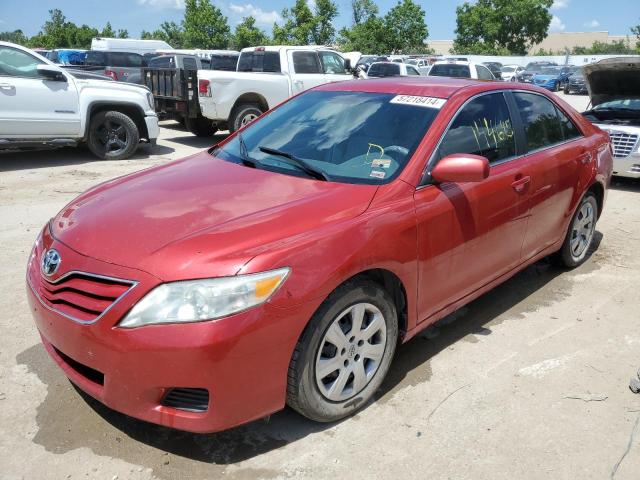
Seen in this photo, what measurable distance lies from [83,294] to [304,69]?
1072 cm

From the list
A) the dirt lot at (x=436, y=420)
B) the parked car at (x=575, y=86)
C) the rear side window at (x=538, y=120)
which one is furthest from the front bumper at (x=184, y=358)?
the parked car at (x=575, y=86)

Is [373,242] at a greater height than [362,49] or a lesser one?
lesser

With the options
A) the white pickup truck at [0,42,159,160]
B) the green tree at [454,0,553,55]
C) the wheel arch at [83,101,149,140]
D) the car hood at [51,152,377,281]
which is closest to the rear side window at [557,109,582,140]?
the car hood at [51,152,377,281]

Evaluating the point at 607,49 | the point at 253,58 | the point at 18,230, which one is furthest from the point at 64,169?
the point at 607,49

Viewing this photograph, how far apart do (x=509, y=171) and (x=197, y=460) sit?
2.56 meters

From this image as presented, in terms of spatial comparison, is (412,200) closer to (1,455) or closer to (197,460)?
(197,460)

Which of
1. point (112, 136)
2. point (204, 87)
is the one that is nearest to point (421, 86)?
point (112, 136)

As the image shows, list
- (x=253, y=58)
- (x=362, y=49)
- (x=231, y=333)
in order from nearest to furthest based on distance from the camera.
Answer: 1. (x=231, y=333)
2. (x=253, y=58)
3. (x=362, y=49)

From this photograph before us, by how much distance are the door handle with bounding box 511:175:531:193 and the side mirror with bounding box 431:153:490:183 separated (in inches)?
30.3

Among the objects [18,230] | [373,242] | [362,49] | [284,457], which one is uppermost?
[362,49]

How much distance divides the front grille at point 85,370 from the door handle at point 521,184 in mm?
2685

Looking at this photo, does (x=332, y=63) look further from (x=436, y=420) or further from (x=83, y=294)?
(x=83, y=294)

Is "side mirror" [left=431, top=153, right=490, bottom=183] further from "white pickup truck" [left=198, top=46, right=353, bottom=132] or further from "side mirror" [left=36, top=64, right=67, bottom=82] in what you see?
"white pickup truck" [left=198, top=46, right=353, bottom=132]

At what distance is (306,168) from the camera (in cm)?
324
